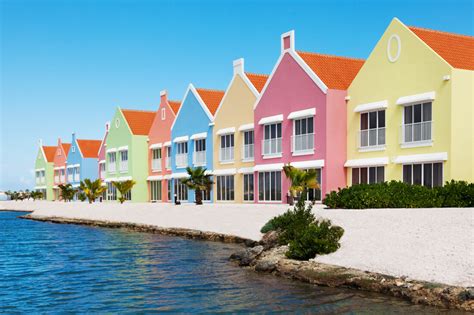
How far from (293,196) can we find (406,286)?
20079 millimetres

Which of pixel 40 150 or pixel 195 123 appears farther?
pixel 40 150

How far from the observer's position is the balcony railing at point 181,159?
53.0 metres

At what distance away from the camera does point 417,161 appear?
31.1 m

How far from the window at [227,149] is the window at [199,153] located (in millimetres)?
2986

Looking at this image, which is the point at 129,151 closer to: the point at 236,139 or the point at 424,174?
the point at 236,139

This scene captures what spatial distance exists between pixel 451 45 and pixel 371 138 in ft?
22.1

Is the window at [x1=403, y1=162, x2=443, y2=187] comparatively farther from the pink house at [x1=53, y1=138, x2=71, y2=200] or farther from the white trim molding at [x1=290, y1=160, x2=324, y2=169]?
the pink house at [x1=53, y1=138, x2=71, y2=200]

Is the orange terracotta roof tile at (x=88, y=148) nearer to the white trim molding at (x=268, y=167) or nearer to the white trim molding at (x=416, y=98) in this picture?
the white trim molding at (x=268, y=167)

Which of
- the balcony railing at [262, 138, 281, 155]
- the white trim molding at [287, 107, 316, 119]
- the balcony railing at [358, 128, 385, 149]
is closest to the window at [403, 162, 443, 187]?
the balcony railing at [358, 128, 385, 149]

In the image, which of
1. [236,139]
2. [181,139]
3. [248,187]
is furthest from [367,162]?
[181,139]

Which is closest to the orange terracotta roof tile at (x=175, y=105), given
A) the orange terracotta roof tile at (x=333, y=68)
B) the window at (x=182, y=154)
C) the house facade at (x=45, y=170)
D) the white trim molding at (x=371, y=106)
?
the window at (x=182, y=154)

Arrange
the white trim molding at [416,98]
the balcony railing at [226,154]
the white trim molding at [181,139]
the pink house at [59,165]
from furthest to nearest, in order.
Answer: the pink house at [59,165]
the white trim molding at [181,139]
the balcony railing at [226,154]
the white trim molding at [416,98]

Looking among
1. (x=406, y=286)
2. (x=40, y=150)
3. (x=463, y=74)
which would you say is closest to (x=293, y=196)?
(x=463, y=74)

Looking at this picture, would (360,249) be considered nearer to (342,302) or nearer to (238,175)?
(342,302)
